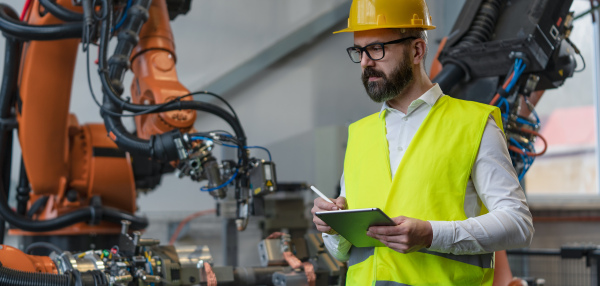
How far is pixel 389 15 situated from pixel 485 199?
1.86 feet

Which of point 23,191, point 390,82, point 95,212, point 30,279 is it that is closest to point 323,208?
point 390,82

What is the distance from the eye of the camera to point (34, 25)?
3.56 metres

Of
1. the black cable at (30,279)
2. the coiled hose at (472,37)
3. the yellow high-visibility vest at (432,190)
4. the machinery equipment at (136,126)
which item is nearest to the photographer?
the yellow high-visibility vest at (432,190)

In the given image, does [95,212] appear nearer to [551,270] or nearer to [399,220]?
[399,220]

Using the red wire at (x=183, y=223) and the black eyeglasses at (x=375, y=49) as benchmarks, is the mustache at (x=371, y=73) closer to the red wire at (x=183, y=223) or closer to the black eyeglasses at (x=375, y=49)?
the black eyeglasses at (x=375, y=49)

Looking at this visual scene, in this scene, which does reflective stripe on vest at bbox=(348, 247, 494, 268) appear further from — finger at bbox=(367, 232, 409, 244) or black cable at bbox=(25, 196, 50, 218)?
black cable at bbox=(25, 196, 50, 218)

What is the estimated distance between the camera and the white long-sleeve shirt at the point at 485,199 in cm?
161

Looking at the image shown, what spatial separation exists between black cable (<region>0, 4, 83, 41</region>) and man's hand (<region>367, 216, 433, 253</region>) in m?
2.47

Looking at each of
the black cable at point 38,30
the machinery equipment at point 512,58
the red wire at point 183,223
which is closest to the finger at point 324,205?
the machinery equipment at point 512,58

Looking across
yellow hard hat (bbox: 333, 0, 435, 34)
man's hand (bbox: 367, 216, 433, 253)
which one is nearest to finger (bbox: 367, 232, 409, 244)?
man's hand (bbox: 367, 216, 433, 253)

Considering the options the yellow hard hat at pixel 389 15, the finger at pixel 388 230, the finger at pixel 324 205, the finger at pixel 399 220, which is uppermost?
the yellow hard hat at pixel 389 15

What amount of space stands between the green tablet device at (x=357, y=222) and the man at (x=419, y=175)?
3cm

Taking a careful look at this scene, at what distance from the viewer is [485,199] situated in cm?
169

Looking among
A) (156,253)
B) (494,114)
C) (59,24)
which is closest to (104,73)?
(59,24)
